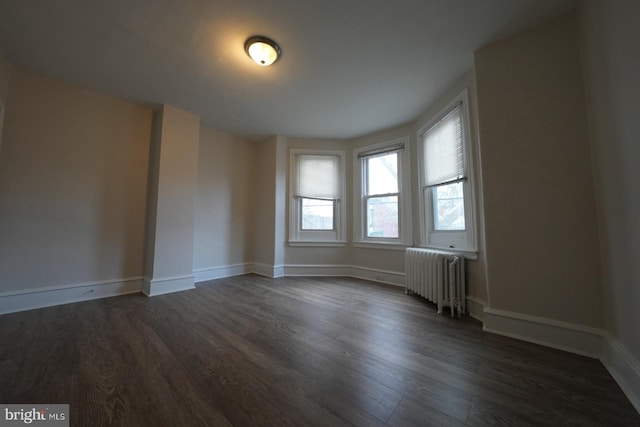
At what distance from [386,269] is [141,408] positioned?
3.23m

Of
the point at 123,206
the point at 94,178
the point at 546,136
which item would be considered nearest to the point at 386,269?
the point at 546,136

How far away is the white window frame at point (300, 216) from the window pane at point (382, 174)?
50 centimetres

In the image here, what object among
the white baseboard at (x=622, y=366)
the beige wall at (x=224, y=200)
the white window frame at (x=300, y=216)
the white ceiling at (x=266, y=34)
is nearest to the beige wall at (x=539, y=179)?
the white baseboard at (x=622, y=366)

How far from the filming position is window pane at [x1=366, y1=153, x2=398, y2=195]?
3725 millimetres

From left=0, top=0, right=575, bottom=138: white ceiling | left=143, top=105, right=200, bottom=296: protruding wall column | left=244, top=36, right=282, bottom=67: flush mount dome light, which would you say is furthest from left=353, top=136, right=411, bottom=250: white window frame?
left=143, top=105, right=200, bottom=296: protruding wall column

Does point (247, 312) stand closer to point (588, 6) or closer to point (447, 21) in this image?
point (447, 21)

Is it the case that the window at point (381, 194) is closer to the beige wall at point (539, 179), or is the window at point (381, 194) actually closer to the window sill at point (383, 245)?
the window sill at point (383, 245)

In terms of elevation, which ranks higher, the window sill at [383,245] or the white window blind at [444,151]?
the white window blind at [444,151]

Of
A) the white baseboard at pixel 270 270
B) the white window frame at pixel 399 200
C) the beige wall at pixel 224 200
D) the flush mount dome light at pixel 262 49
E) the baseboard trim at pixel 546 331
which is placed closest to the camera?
the baseboard trim at pixel 546 331

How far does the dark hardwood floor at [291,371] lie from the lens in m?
1.09

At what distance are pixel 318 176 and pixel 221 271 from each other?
2.44 meters

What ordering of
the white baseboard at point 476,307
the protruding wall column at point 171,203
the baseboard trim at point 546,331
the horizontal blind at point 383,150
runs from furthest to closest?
1. the horizontal blind at point 383,150
2. the protruding wall column at point 171,203
3. the white baseboard at point 476,307
4. the baseboard trim at point 546,331

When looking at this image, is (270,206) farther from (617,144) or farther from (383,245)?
(617,144)

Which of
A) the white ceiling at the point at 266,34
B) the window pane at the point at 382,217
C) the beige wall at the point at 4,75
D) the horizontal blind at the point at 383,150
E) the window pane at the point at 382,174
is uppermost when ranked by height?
the white ceiling at the point at 266,34
